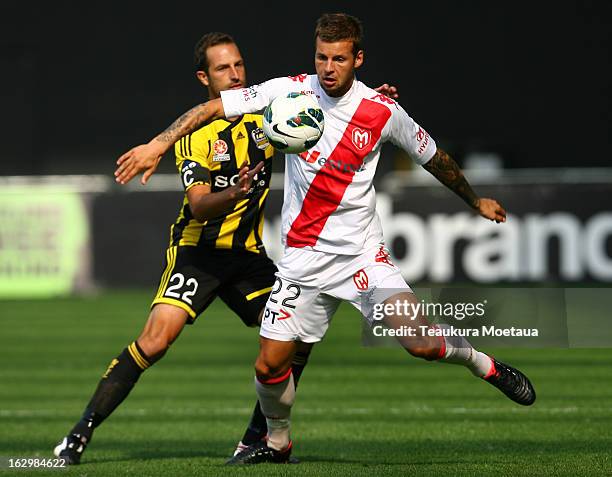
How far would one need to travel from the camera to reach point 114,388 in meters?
7.68

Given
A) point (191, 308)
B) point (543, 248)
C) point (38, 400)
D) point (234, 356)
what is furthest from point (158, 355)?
point (543, 248)

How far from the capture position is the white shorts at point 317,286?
7191mm

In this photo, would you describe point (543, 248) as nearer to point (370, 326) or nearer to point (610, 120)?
point (610, 120)

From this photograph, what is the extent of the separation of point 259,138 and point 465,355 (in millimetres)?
1964

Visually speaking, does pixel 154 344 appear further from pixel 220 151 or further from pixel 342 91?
pixel 342 91

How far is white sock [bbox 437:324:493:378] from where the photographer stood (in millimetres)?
7055

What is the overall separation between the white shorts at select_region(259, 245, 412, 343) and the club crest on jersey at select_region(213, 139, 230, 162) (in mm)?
995

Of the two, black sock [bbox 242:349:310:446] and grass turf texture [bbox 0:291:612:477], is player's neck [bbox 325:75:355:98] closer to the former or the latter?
black sock [bbox 242:349:310:446]

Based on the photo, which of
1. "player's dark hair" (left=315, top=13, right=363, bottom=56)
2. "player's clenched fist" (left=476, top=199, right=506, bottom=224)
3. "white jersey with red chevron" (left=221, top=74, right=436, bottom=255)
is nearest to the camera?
"player's dark hair" (left=315, top=13, right=363, bottom=56)

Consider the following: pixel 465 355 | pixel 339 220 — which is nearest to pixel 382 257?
pixel 339 220

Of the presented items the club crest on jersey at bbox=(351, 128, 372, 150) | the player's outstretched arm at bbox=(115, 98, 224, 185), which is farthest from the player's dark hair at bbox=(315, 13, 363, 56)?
the player's outstretched arm at bbox=(115, 98, 224, 185)

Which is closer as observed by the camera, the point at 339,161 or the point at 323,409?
the point at 339,161

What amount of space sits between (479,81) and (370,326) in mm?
17944

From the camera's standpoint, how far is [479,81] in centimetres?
2452
